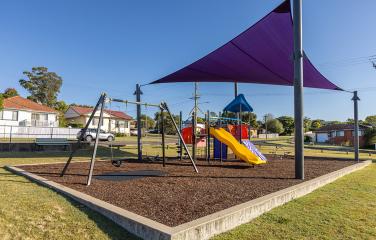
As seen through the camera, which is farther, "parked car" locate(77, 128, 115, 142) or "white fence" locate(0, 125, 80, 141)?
"white fence" locate(0, 125, 80, 141)

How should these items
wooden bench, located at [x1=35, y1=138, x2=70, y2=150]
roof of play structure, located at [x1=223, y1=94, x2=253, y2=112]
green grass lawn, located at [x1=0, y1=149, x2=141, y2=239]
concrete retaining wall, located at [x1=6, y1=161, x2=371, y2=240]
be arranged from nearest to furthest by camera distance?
1. concrete retaining wall, located at [x1=6, y1=161, x2=371, y2=240]
2. green grass lawn, located at [x1=0, y1=149, x2=141, y2=239]
3. roof of play structure, located at [x1=223, y1=94, x2=253, y2=112]
4. wooden bench, located at [x1=35, y1=138, x2=70, y2=150]

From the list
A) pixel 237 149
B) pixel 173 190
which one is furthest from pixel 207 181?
pixel 237 149

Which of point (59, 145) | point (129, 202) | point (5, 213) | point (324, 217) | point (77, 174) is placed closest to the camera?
point (5, 213)

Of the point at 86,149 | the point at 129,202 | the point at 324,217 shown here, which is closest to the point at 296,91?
the point at 324,217

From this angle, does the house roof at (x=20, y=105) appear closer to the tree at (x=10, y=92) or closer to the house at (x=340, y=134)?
the tree at (x=10, y=92)

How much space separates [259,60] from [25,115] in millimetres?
32517

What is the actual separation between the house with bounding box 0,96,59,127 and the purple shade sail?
27.5 m

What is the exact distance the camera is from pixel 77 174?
7734mm

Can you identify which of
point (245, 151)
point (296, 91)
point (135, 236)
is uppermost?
point (296, 91)

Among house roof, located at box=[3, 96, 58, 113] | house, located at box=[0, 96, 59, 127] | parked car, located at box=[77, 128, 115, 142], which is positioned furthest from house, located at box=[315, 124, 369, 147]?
house roof, located at box=[3, 96, 58, 113]

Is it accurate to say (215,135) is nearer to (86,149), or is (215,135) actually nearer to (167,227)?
(167,227)

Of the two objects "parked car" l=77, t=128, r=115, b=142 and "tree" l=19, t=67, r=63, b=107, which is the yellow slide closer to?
"parked car" l=77, t=128, r=115, b=142

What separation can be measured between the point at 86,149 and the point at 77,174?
10292 millimetres

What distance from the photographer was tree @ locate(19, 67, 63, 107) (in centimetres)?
5350
